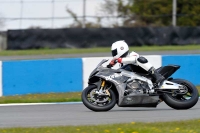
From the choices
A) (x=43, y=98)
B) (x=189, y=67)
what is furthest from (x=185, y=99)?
(x=189, y=67)

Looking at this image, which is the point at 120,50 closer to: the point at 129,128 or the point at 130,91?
the point at 130,91

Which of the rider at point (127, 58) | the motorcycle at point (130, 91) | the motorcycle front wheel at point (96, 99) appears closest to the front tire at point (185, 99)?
the motorcycle at point (130, 91)

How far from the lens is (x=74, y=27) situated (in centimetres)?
2767

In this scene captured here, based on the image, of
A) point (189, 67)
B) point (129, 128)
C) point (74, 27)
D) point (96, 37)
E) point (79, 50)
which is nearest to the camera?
point (129, 128)

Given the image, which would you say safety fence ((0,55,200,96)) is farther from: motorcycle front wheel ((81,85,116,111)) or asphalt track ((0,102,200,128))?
motorcycle front wheel ((81,85,116,111))

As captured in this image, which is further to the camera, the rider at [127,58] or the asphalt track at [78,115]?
the rider at [127,58]

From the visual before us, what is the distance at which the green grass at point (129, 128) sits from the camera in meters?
7.39

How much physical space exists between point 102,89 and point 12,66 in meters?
4.34

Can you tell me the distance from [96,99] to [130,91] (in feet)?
1.95

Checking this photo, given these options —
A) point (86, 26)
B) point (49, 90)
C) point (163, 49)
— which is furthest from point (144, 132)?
point (86, 26)

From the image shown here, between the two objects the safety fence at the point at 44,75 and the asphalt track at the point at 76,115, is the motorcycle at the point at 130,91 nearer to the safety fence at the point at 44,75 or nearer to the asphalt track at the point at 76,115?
the asphalt track at the point at 76,115

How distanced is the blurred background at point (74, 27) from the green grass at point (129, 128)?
1744cm

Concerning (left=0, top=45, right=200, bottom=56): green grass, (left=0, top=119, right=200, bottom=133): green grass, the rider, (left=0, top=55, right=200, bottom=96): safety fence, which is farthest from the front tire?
(left=0, top=45, right=200, bottom=56): green grass

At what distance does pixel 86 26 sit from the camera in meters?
28.0
